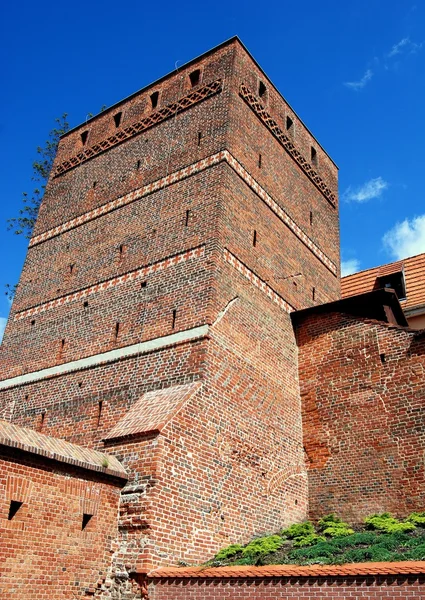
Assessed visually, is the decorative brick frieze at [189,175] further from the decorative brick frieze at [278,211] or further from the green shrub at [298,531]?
the green shrub at [298,531]

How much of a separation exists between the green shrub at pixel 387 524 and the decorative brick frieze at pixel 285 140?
9.97 meters

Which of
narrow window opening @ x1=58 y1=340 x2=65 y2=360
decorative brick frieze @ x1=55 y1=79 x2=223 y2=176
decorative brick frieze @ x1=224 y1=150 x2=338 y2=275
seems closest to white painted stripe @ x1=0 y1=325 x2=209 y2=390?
narrow window opening @ x1=58 y1=340 x2=65 y2=360

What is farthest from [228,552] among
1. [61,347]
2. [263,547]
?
[61,347]

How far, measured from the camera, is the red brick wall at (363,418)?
432 inches

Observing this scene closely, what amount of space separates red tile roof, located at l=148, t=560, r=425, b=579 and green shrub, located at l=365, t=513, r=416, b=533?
246 cm

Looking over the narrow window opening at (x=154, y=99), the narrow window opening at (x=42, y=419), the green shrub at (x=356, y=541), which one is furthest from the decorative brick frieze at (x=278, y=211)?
the green shrub at (x=356, y=541)

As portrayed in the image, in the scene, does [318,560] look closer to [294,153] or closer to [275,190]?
[275,190]

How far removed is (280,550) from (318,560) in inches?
57.8

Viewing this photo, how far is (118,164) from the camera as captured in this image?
611 inches

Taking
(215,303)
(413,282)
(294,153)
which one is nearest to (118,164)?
(294,153)

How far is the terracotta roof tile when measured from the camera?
7.93 m

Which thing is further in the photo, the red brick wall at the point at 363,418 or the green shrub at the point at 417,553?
the red brick wall at the point at 363,418

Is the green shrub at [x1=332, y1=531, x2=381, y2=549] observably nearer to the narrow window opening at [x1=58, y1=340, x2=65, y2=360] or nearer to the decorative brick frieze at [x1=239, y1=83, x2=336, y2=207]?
the narrow window opening at [x1=58, y1=340, x2=65, y2=360]

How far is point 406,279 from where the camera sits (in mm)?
16625
